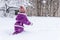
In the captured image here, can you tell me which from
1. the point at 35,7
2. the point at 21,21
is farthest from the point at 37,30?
the point at 35,7

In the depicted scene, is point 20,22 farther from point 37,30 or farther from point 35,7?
point 35,7

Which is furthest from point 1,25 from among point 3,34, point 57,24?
point 57,24

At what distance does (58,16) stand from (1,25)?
16.7 inches

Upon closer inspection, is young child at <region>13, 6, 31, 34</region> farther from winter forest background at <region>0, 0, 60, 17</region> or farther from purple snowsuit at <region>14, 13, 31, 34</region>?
winter forest background at <region>0, 0, 60, 17</region>

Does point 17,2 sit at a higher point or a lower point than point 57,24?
higher

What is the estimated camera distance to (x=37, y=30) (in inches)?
33.3

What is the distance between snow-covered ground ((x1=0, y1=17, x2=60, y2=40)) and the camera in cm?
74

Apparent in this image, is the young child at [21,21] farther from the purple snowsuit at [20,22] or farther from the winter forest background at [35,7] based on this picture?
the winter forest background at [35,7]

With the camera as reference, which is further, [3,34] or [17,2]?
[17,2]

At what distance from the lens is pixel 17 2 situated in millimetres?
1104

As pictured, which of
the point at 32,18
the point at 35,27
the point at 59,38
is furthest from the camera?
the point at 32,18

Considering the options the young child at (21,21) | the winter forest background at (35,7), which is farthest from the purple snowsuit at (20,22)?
the winter forest background at (35,7)

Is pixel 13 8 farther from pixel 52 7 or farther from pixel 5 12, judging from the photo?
pixel 52 7

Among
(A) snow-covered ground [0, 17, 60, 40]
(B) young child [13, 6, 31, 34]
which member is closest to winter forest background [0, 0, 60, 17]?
(A) snow-covered ground [0, 17, 60, 40]
